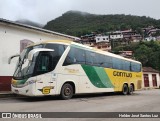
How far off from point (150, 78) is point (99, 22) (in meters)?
103

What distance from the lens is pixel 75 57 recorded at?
14.8 metres

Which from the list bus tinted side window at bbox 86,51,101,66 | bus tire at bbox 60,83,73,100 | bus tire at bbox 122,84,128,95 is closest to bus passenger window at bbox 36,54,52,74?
bus tire at bbox 60,83,73,100

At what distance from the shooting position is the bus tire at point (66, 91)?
13.7 m

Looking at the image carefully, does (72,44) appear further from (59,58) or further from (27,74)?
(27,74)

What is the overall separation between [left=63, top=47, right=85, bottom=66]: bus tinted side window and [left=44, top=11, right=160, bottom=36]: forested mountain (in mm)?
118777

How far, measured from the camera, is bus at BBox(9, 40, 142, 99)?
41.2ft

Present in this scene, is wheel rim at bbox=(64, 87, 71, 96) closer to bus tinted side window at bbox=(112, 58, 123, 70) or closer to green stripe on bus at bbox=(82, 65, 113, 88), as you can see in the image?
green stripe on bus at bbox=(82, 65, 113, 88)

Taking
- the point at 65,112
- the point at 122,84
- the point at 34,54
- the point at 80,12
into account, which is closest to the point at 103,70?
the point at 122,84

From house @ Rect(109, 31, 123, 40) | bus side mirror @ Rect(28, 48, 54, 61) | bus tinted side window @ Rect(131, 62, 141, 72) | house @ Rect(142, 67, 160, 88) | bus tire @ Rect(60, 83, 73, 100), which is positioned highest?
house @ Rect(109, 31, 123, 40)

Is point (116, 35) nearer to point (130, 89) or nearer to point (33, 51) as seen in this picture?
point (130, 89)

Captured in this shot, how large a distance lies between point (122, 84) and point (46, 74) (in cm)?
930

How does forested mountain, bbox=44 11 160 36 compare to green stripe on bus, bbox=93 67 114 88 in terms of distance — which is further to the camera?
forested mountain, bbox=44 11 160 36

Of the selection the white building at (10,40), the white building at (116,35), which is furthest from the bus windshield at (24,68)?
the white building at (116,35)

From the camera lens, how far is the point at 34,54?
41.7 ft
